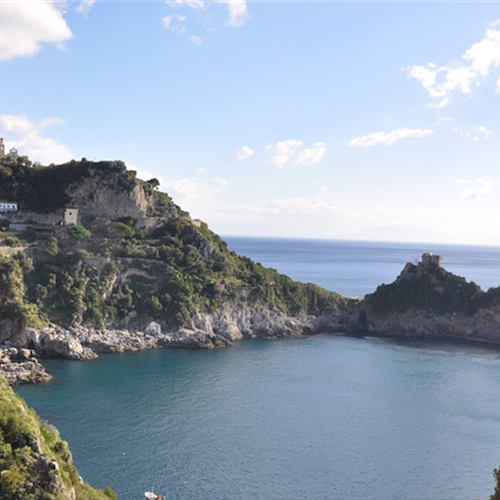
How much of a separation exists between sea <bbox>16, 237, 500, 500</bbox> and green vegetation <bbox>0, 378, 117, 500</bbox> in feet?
24.1

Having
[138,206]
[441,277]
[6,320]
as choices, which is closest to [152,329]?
[6,320]

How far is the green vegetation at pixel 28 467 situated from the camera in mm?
15664

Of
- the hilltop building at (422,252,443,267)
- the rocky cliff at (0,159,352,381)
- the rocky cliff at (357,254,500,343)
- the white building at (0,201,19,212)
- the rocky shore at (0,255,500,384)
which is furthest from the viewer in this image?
the hilltop building at (422,252,443,267)

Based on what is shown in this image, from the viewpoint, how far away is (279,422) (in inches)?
1355

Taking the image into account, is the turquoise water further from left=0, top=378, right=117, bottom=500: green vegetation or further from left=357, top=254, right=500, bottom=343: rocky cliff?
left=357, top=254, right=500, bottom=343: rocky cliff

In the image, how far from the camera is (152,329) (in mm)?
53844

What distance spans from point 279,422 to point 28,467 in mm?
20755

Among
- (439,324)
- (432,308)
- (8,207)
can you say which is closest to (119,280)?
(8,207)

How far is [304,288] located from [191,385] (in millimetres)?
30102

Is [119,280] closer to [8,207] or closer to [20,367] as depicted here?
[20,367]

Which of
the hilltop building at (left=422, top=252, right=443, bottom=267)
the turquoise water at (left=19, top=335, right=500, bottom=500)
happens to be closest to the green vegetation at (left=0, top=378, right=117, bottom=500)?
the turquoise water at (left=19, top=335, right=500, bottom=500)

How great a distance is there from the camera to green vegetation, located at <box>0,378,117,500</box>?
1566 centimetres

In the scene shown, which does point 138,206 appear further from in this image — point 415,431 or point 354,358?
point 415,431

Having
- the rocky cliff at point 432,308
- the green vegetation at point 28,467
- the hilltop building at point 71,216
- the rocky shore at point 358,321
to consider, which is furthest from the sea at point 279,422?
the hilltop building at point 71,216
